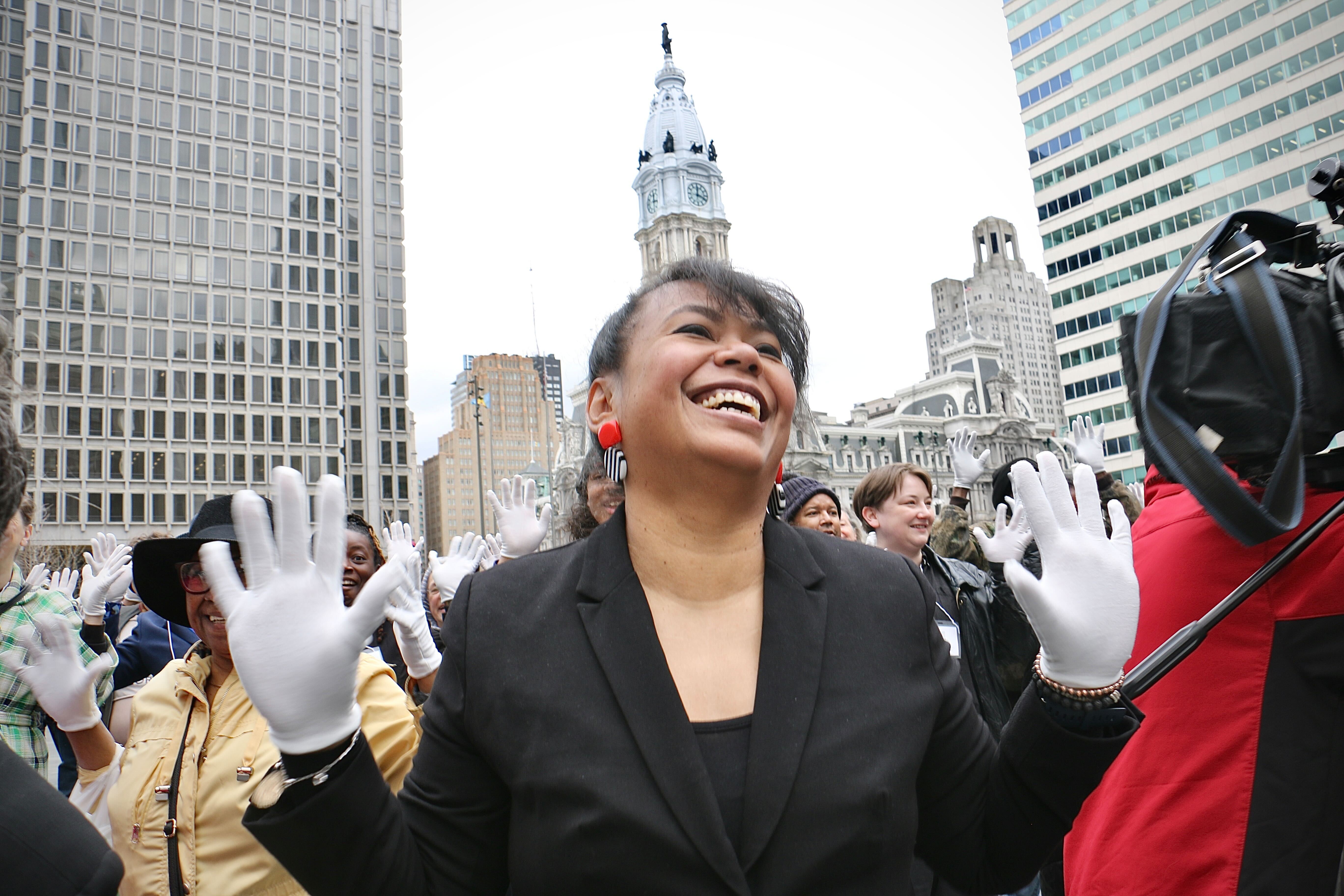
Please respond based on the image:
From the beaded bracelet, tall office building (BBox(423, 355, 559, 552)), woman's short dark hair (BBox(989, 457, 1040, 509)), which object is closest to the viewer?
the beaded bracelet

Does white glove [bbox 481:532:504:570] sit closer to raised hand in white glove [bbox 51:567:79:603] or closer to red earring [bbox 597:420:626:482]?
raised hand in white glove [bbox 51:567:79:603]

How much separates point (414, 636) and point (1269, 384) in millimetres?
3601

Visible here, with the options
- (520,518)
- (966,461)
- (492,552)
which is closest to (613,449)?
(520,518)

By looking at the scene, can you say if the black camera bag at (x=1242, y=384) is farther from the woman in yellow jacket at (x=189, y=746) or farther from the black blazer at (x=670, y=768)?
the woman in yellow jacket at (x=189, y=746)

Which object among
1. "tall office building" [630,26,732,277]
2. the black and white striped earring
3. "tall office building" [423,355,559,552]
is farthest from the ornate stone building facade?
the black and white striped earring

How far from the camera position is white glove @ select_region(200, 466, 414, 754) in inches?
56.6

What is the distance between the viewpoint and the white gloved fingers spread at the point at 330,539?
4.87 feet

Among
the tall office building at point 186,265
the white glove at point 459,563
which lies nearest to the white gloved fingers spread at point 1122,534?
the white glove at point 459,563

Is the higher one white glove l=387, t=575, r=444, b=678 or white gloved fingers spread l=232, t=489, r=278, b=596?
white gloved fingers spread l=232, t=489, r=278, b=596

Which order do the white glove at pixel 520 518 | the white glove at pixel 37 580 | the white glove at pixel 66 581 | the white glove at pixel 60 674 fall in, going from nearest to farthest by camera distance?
the white glove at pixel 60 674
the white glove at pixel 37 580
the white glove at pixel 520 518
the white glove at pixel 66 581

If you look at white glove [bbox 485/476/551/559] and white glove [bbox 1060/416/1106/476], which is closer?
white glove [bbox 485/476/551/559]

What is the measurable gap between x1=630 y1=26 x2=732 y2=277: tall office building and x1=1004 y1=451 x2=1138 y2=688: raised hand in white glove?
338 feet

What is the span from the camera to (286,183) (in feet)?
203

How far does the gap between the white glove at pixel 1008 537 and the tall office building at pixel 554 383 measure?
118 meters
